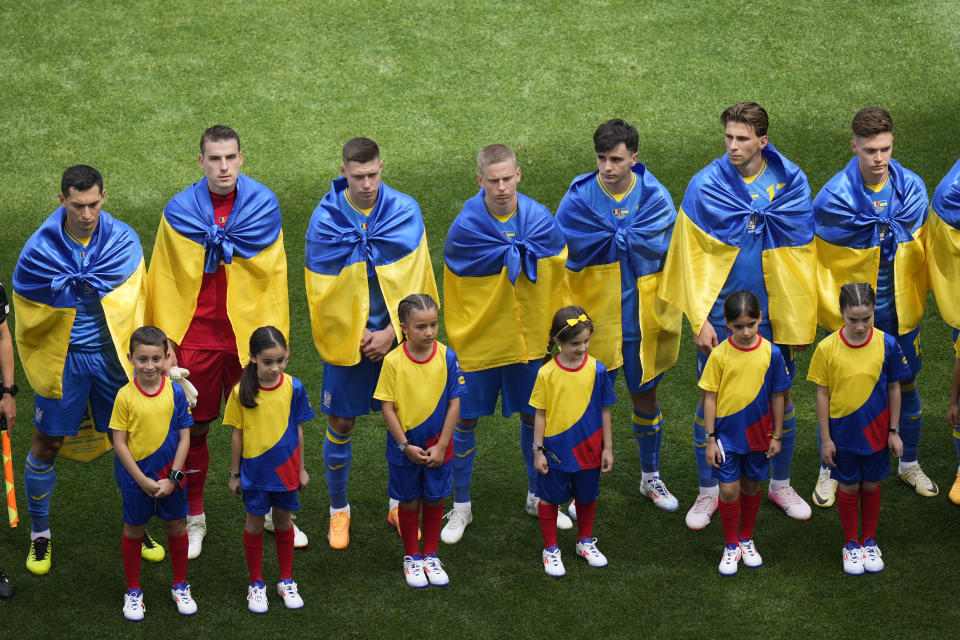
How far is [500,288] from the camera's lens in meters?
5.84

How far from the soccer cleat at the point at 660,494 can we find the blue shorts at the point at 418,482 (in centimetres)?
126

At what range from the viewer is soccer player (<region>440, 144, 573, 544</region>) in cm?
577

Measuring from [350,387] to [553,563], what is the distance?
1.27m

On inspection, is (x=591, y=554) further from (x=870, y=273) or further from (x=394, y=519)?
(x=870, y=273)

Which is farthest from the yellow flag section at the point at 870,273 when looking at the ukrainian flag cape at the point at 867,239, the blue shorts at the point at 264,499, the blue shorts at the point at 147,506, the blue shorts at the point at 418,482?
the blue shorts at the point at 147,506

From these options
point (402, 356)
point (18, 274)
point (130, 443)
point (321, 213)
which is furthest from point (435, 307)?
point (18, 274)

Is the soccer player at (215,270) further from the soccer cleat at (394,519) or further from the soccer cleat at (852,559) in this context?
the soccer cleat at (852,559)

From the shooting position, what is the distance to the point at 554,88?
33.6 ft

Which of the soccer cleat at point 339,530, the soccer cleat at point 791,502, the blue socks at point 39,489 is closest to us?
the blue socks at point 39,489

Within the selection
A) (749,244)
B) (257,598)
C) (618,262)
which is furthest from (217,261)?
(749,244)

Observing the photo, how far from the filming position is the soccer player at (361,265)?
5.77m

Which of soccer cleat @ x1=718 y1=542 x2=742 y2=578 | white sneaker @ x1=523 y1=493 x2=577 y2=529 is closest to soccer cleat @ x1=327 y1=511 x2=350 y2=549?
white sneaker @ x1=523 y1=493 x2=577 y2=529

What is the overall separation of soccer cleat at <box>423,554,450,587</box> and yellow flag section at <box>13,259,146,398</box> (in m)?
1.61

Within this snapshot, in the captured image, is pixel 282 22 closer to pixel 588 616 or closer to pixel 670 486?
pixel 670 486
